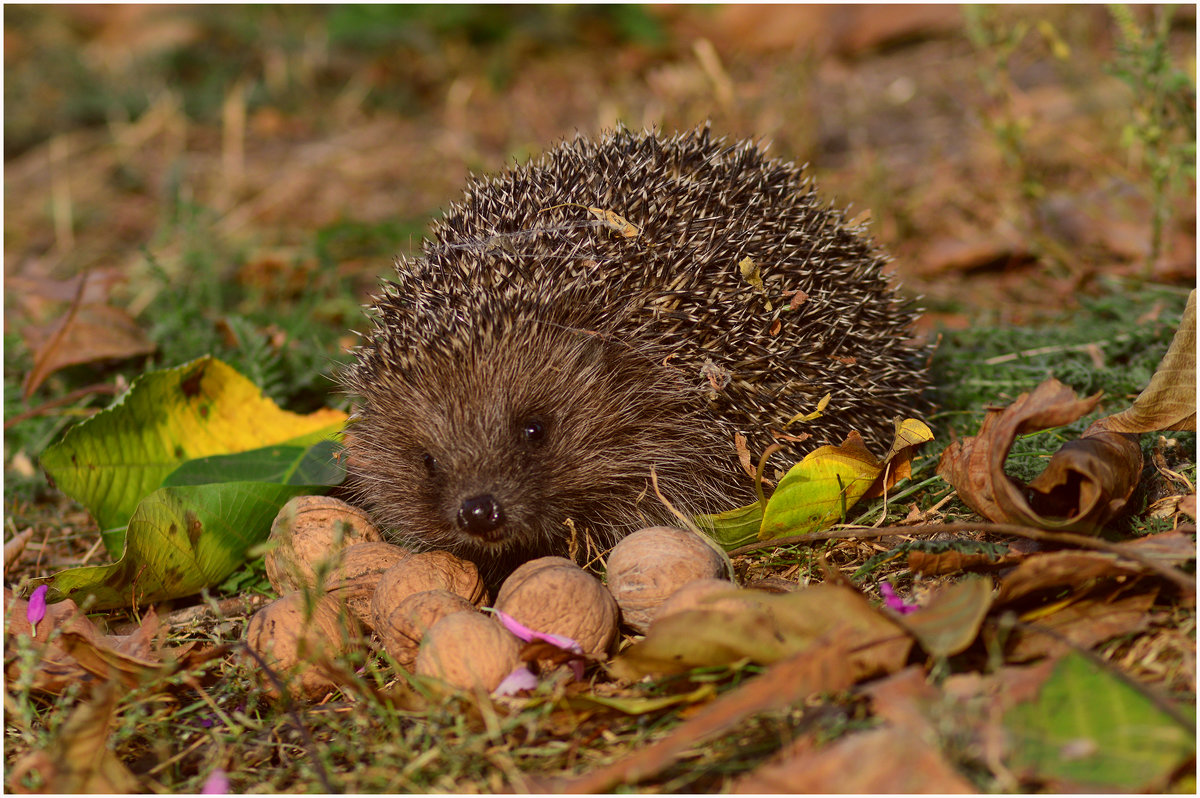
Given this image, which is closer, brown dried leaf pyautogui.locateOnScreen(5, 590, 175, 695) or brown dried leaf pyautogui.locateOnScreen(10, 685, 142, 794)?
brown dried leaf pyautogui.locateOnScreen(10, 685, 142, 794)

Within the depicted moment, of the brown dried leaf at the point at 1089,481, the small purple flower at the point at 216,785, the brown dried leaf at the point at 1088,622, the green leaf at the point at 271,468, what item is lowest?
the small purple flower at the point at 216,785

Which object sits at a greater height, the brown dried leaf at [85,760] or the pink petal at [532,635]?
the pink petal at [532,635]

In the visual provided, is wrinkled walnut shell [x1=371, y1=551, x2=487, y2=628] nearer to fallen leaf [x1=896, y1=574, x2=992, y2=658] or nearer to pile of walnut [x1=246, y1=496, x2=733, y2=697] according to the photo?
pile of walnut [x1=246, y1=496, x2=733, y2=697]

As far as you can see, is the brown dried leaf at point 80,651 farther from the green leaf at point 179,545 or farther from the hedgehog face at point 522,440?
the hedgehog face at point 522,440

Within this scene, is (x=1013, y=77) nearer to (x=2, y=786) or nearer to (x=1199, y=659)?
(x=1199, y=659)

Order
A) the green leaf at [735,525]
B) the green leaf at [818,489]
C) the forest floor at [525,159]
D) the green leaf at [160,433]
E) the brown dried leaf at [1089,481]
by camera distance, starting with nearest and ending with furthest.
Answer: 1. the forest floor at [525,159]
2. the brown dried leaf at [1089,481]
3. the green leaf at [818,489]
4. the green leaf at [735,525]
5. the green leaf at [160,433]

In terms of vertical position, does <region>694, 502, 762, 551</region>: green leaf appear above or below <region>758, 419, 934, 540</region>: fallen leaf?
below

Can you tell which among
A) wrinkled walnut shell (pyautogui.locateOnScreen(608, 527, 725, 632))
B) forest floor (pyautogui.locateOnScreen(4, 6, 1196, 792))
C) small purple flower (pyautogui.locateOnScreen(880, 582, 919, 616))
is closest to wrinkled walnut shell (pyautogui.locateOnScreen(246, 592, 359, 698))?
forest floor (pyautogui.locateOnScreen(4, 6, 1196, 792))

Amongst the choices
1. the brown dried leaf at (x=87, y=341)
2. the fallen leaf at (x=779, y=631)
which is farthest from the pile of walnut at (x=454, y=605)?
the brown dried leaf at (x=87, y=341)
